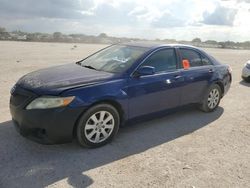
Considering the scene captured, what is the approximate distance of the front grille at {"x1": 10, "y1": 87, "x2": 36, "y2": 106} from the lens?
4.12 metres

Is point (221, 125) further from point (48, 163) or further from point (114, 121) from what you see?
point (48, 163)

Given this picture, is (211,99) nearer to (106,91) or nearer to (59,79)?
(106,91)

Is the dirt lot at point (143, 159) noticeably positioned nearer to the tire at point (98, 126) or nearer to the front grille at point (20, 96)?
the tire at point (98, 126)

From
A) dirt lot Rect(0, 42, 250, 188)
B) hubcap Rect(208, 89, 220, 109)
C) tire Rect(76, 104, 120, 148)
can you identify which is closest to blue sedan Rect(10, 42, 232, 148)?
tire Rect(76, 104, 120, 148)

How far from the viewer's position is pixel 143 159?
4.23 metres

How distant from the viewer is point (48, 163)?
13.0 ft

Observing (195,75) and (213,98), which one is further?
(213,98)

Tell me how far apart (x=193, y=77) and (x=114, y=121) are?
85.4 inches

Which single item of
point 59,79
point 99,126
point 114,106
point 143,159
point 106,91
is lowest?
point 143,159

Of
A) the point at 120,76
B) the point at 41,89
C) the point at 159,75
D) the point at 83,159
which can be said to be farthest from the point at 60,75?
the point at 159,75

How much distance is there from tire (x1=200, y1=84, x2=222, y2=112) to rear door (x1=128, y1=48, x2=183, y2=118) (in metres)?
1.04

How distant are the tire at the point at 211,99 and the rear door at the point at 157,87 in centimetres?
104

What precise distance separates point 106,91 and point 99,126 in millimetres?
547

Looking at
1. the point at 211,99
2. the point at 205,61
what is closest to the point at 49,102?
the point at 205,61
